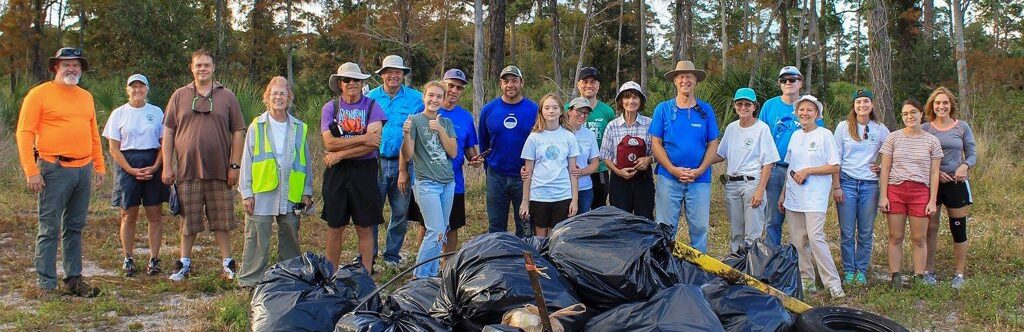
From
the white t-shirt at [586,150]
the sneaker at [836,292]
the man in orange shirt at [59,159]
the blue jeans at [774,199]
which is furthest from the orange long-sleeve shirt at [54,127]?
the sneaker at [836,292]

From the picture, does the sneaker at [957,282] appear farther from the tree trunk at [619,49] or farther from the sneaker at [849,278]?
the tree trunk at [619,49]

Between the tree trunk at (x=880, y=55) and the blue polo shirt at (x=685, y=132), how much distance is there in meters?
5.16

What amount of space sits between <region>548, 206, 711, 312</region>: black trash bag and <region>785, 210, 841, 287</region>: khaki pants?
232 centimetres

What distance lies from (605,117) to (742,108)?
4.08 ft

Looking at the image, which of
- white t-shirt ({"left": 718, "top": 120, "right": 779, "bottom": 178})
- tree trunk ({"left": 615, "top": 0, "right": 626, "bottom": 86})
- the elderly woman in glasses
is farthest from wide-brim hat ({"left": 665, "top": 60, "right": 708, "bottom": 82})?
tree trunk ({"left": 615, "top": 0, "right": 626, "bottom": 86})

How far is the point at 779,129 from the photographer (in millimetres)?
6148

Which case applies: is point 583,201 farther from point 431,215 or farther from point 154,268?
point 154,268

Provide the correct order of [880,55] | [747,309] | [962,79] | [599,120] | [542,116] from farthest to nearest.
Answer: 1. [962,79]
2. [880,55]
3. [599,120]
4. [542,116]
5. [747,309]

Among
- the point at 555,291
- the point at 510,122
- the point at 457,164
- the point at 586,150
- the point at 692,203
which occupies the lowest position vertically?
the point at 555,291

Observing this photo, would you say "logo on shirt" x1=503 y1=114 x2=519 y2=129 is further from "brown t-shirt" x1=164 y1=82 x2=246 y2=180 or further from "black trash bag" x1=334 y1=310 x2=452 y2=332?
"black trash bag" x1=334 y1=310 x2=452 y2=332

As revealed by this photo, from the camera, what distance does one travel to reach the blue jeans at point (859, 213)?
5.88m

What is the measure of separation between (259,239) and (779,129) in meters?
4.01

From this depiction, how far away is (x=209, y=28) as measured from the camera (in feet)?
80.8

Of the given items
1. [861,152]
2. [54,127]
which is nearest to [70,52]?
[54,127]
